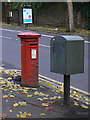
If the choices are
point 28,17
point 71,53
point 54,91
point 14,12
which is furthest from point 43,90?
point 14,12

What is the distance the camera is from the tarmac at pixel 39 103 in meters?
5.53

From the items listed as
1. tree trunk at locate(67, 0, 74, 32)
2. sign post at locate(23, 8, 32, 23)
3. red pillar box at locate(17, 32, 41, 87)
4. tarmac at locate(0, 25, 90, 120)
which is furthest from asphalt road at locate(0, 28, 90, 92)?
sign post at locate(23, 8, 32, 23)

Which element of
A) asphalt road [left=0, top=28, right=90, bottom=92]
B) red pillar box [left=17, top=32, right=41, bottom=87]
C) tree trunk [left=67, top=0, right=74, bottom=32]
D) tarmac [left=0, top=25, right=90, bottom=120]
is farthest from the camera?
tree trunk [left=67, top=0, right=74, bottom=32]

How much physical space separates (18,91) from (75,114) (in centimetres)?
186

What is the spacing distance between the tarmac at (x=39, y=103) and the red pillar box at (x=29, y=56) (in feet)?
0.80

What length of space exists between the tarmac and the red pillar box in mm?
244

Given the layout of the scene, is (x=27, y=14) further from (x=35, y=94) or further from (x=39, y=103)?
(x=39, y=103)

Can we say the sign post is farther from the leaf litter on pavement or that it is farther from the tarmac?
the tarmac

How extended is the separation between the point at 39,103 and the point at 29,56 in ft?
4.65

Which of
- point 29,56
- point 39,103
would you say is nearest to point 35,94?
point 39,103

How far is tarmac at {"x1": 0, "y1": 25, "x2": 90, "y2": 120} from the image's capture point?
5.53 meters

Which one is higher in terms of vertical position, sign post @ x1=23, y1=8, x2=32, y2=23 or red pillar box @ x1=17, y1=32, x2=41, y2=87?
sign post @ x1=23, y1=8, x2=32, y2=23

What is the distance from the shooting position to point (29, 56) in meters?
7.22

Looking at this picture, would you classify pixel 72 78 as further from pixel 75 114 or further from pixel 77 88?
pixel 75 114
